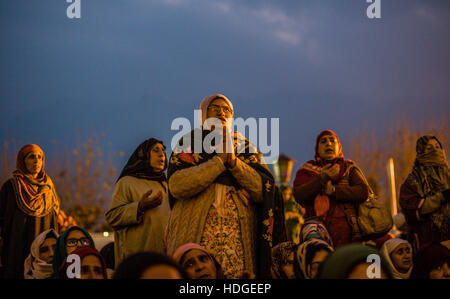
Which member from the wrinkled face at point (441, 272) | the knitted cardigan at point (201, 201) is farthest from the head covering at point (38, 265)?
the wrinkled face at point (441, 272)

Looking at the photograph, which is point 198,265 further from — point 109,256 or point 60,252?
point 109,256

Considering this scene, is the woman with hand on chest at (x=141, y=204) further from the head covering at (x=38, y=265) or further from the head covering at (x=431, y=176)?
the head covering at (x=431, y=176)

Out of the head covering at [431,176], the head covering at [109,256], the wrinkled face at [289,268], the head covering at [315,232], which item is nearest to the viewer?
the head covering at [315,232]

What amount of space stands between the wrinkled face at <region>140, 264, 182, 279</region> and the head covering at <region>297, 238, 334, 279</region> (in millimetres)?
1994

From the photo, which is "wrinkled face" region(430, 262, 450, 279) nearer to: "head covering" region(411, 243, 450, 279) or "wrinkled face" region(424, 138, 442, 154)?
"head covering" region(411, 243, 450, 279)

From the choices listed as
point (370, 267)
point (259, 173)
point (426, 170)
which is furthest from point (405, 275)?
point (370, 267)

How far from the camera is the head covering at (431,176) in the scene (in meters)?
5.77

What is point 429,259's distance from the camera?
4.49m

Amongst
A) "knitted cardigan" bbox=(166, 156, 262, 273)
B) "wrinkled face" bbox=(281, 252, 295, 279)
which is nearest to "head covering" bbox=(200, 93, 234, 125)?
"knitted cardigan" bbox=(166, 156, 262, 273)

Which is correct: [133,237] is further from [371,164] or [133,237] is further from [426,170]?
[371,164]

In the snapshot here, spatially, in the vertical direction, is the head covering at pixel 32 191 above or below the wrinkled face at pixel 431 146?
below

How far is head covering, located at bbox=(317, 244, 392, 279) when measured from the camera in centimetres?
263
